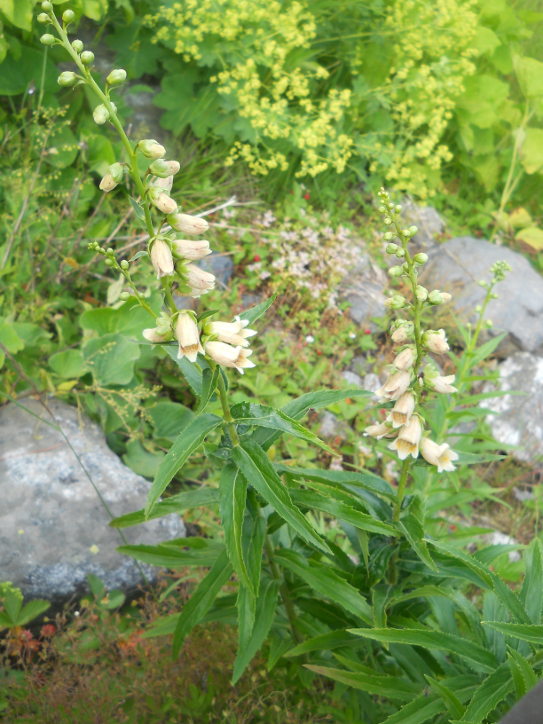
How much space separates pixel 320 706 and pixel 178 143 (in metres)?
3.88

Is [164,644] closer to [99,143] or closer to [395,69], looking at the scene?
[99,143]

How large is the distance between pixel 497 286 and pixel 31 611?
425cm

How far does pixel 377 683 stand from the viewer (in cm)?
155

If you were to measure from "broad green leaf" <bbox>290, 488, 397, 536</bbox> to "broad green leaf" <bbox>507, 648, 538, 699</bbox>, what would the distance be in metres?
0.41

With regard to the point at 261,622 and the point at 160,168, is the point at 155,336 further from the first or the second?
the point at 261,622

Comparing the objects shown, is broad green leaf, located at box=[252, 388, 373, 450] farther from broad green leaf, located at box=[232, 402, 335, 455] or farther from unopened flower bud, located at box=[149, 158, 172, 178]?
unopened flower bud, located at box=[149, 158, 172, 178]

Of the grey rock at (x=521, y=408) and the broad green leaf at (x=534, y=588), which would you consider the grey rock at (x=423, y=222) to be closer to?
the grey rock at (x=521, y=408)

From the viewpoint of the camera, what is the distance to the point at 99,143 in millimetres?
3238

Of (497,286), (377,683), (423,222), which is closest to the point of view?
(377,683)

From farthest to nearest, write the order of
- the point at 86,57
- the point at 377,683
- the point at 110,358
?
the point at 110,358
the point at 377,683
the point at 86,57

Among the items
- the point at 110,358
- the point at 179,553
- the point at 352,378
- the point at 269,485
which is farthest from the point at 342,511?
the point at 352,378

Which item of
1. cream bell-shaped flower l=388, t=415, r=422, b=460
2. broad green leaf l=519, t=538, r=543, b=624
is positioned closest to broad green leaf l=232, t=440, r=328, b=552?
cream bell-shaped flower l=388, t=415, r=422, b=460

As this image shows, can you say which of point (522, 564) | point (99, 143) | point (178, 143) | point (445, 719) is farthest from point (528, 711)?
point (178, 143)

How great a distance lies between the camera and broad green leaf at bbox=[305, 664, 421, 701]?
1.53 metres
